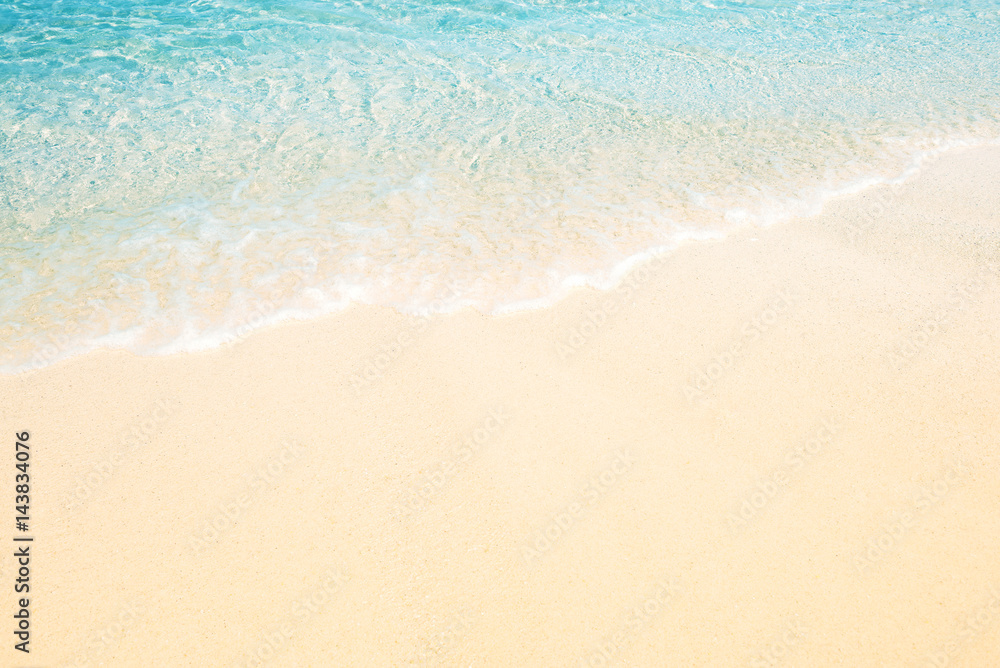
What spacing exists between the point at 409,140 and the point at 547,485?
519 cm

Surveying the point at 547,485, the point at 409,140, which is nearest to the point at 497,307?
the point at 547,485

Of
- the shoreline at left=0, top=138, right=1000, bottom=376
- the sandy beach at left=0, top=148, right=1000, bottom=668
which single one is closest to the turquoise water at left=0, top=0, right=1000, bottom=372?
the shoreline at left=0, top=138, right=1000, bottom=376

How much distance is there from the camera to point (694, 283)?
5.48 meters

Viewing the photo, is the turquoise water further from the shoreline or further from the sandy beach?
the sandy beach

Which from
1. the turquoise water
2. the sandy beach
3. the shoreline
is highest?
→ the turquoise water

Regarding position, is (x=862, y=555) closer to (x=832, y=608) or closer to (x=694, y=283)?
(x=832, y=608)

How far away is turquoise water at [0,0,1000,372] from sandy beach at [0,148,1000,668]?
66cm

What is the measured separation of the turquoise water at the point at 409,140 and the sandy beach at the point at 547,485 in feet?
2.17

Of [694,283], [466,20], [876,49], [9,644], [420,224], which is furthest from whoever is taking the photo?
[466,20]

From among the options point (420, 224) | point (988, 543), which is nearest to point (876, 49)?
point (420, 224)

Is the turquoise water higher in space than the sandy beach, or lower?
higher

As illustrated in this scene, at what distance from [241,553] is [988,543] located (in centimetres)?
410

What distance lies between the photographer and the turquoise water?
5.55 meters

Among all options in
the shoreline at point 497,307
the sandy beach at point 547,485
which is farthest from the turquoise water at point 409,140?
the sandy beach at point 547,485
